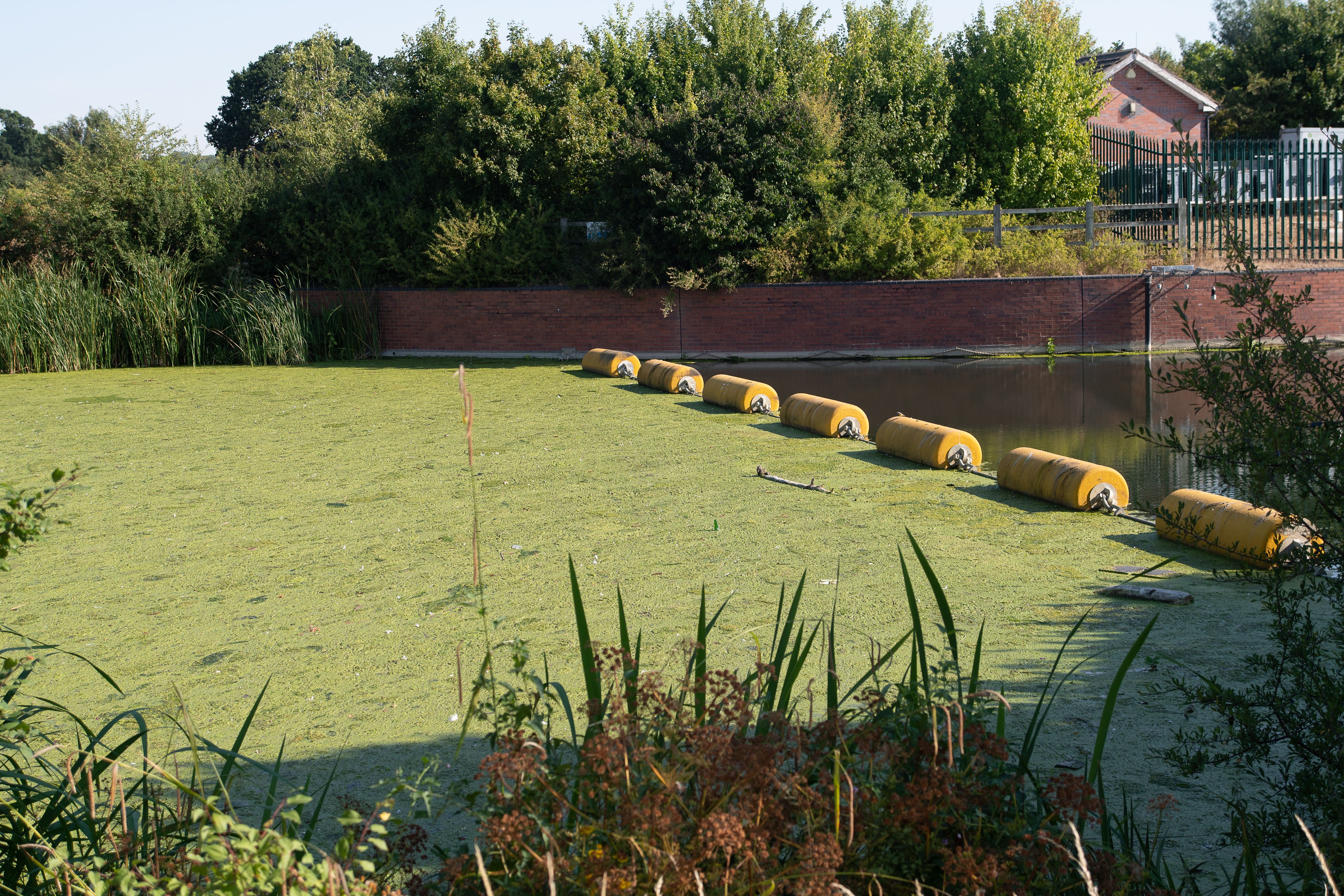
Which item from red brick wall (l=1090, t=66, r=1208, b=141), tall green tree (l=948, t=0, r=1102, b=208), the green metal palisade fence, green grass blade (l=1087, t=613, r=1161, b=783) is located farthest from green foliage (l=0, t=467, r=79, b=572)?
red brick wall (l=1090, t=66, r=1208, b=141)

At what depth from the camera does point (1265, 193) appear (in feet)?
67.0

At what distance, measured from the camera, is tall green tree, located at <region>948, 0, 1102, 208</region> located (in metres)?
23.6

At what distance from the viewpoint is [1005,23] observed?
24.3 m

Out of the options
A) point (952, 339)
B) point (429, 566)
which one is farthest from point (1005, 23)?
point (429, 566)

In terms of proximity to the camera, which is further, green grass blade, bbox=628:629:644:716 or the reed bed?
the reed bed

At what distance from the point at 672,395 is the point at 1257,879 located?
11718mm

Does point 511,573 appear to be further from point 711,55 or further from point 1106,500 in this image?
point 711,55

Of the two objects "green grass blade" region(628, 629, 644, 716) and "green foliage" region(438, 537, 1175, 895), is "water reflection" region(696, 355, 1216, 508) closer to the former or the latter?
"green foliage" region(438, 537, 1175, 895)

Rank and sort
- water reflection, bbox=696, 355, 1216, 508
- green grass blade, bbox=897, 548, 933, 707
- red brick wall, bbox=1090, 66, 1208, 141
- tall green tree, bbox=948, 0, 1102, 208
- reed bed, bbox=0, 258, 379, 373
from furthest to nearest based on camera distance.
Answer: red brick wall, bbox=1090, 66, 1208, 141 < tall green tree, bbox=948, 0, 1102, 208 < reed bed, bbox=0, 258, 379, 373 < water reflection, bbox=696, 355, 1216, 508 < green grass blade, bbox=897, 548, 933, 707

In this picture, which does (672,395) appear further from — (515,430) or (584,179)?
(584,179)

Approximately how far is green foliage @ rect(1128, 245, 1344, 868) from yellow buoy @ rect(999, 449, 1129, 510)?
174 inches

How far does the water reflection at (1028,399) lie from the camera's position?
9648 millimetres

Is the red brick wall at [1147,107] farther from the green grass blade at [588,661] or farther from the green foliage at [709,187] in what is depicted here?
the green grass blade at [588,661]

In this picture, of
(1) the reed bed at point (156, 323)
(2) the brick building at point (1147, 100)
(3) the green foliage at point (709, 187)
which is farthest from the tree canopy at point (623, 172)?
(2) the brick building at point (1147, 100)
